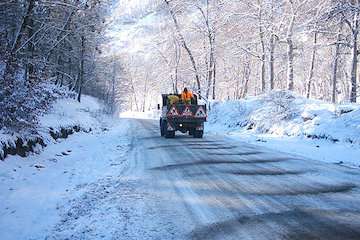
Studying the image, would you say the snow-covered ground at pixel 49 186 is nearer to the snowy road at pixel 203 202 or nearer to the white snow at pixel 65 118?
the snowy road at pixel 203 202

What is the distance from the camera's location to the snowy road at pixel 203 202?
582 centimetres

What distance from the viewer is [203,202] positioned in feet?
24.2

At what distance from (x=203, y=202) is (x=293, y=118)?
53.6ft

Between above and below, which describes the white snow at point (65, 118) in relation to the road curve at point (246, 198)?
above

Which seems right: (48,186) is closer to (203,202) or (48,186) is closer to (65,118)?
(203,202)

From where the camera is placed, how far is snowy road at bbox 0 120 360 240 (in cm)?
582

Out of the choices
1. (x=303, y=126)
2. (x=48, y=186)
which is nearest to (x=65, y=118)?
(x=303, y=126)

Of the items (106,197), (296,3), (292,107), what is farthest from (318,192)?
(296,3)

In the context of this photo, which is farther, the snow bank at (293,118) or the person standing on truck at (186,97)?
the person standing on truck at (186,97)

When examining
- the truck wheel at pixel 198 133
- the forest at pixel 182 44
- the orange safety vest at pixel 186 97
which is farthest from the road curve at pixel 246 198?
the orange safety vest at pixel 186 97

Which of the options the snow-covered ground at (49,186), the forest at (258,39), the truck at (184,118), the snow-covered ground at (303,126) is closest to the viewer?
the snow-covered ground at (49,186)

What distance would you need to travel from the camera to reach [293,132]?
68.5 ft

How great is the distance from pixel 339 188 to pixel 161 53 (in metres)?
51.1

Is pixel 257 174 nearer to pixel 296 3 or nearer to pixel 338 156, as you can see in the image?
pixel 338 156
